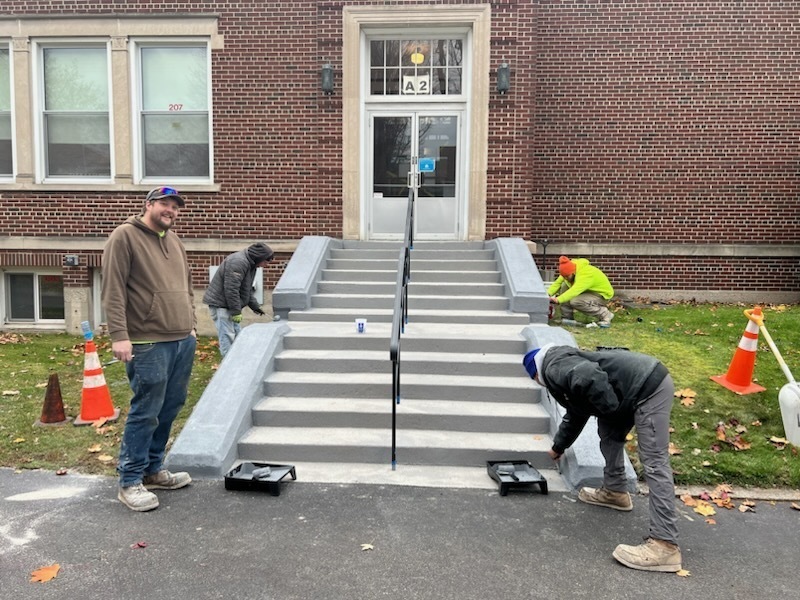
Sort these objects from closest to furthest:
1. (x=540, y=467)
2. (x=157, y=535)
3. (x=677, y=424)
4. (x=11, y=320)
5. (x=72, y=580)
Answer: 1. (x=72, y=580)
2. (x=157, y=535)
3. (x=540, y=467)
4. (x=677, y=424)
5. (x=11, y=320)

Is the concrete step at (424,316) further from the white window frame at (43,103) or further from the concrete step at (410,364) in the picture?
the white window frame at (43,103)

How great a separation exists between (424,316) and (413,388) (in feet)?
5.71

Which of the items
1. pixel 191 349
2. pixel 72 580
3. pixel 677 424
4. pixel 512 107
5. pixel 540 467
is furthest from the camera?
pixel 512 107

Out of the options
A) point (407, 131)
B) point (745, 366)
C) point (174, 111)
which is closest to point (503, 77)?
point (407, 131)

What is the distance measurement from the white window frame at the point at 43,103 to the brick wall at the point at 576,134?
344 millimetres

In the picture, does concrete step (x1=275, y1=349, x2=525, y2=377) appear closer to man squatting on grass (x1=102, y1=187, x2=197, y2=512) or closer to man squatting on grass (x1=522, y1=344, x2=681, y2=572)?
man squatting on grass (x1=102, y1=187, x2=197, y2=512)

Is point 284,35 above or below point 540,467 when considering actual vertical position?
above

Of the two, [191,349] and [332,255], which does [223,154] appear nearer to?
[332,255]

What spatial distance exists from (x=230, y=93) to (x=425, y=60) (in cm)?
319

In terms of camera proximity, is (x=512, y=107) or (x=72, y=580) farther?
(x=512, y=107)

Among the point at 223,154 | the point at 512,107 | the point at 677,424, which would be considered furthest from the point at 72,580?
the point at 512,107

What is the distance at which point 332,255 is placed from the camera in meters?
9.41

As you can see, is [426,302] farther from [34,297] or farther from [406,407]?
[34,297]

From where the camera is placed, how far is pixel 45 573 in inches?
134
